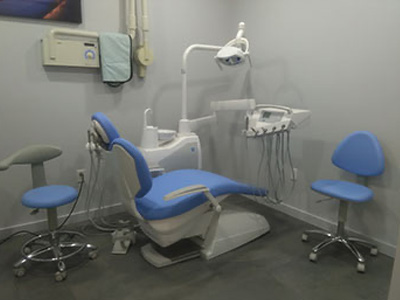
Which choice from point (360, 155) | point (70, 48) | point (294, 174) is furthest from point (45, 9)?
point (360, 155)

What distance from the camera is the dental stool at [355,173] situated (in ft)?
7.56

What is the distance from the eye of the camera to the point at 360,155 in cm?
246

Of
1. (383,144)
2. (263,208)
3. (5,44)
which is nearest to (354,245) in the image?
(383,144)

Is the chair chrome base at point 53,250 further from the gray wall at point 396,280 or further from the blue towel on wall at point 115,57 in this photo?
the gray wall at point 396,280

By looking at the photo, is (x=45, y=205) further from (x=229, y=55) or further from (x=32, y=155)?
(x=229, y=55)

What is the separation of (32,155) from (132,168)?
0.85 meters

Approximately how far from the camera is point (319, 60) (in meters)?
2.79

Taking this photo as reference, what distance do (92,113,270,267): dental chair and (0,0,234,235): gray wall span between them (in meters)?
0.64

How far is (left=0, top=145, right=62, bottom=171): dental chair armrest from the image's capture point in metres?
2.27

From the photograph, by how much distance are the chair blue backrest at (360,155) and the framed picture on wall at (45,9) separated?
2.35 meters

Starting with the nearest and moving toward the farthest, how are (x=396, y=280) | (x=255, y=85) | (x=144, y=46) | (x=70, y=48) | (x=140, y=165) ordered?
(x=396, y=280)
(x=140, y=165)
(x=70, y=48)
(x=144, y=46)
(x=255, y=85)

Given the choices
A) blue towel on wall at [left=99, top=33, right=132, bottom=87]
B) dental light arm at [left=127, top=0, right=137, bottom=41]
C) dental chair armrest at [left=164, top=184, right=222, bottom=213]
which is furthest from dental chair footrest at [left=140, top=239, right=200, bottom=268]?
dental light arm at [left=127, top=0, right=137, bottom=41]

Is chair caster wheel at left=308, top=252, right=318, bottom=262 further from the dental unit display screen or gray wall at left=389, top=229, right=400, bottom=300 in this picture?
gray wall at left=389, top=229, right=400, bottom=300

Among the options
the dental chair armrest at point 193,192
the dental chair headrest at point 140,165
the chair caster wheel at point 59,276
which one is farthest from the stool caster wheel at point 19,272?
the dental chair armrest at point 193,192
